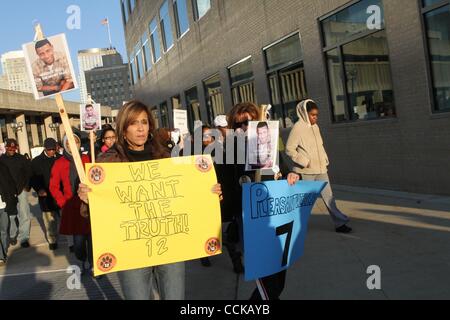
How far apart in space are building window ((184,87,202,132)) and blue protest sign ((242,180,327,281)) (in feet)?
57.1

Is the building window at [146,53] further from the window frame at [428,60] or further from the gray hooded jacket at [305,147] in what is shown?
the gray hooded jacket at [305,147]

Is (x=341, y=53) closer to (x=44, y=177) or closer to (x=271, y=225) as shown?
(x=44, y=177)

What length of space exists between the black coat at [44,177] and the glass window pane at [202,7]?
1085 cm

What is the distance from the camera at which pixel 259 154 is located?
168 inches

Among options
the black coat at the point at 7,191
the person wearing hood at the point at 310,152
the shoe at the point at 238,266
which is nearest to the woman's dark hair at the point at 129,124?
the shoe at the point at 238,266

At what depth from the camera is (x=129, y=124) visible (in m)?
3.28

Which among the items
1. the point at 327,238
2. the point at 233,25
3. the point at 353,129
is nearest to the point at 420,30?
the point at 353,129

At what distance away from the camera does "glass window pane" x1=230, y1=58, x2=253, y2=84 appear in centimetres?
1522

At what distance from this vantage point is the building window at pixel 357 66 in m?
9.42

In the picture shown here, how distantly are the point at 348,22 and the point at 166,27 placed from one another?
15.8 metres

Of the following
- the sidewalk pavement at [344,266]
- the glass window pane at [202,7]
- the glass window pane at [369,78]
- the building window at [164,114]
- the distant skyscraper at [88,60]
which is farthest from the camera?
the distant skyscraper at [88,60]

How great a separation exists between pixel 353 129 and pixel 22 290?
7212mm

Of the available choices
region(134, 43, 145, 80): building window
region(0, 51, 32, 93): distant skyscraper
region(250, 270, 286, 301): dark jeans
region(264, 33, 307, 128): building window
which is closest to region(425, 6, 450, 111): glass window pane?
region(264, 33, 307, 128): building window
